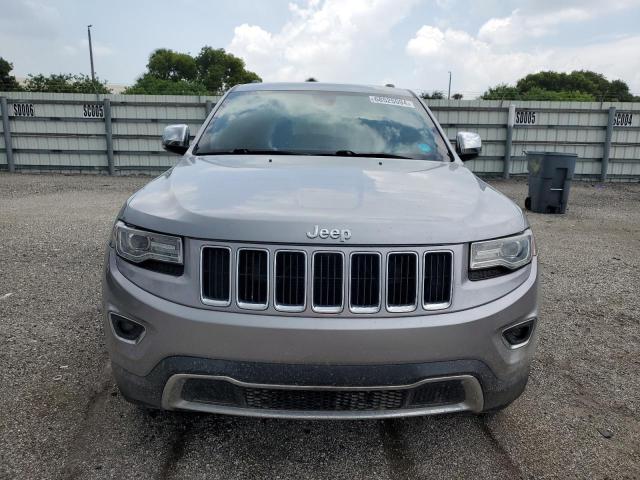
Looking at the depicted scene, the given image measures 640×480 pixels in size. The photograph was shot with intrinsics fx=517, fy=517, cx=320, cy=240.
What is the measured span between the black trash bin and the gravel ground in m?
4.88

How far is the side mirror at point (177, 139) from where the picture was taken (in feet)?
11.4

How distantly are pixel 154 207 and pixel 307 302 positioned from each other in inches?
30.1

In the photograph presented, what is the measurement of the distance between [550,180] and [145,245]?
8387 mm

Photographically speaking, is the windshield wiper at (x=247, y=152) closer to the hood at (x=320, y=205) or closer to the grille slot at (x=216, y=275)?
the hood at (x=320, y=205)

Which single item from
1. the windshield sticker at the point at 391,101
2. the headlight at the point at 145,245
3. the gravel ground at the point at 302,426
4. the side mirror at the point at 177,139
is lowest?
the gravel ground at the point at 302,426

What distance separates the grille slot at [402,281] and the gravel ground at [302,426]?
0.76 m

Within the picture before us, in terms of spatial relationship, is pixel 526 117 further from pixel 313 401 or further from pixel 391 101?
pixel 313 401

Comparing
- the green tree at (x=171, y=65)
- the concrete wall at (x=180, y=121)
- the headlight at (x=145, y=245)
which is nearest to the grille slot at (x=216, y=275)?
the headlight at (x=145, y=245)

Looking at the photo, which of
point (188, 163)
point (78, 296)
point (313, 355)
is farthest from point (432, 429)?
point (78, 296)

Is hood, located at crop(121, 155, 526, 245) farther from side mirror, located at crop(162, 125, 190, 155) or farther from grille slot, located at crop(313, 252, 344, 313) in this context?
side mirror, located at crop(162, 125, 190, 155)

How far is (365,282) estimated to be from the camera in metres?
1.84

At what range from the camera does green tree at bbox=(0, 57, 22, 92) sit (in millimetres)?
39850

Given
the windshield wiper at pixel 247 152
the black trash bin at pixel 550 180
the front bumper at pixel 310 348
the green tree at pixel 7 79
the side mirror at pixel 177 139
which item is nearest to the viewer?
the front bumper at pixel 310 348

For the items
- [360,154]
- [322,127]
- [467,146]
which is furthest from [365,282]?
[467,146]
